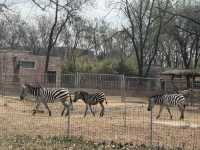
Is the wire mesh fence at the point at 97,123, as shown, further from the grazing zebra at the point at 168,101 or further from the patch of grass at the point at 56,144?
the grazing zebra at the point at 168,101

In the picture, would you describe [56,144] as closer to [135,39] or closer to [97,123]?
[97,123]

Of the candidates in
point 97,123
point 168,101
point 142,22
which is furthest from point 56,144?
point 142,22

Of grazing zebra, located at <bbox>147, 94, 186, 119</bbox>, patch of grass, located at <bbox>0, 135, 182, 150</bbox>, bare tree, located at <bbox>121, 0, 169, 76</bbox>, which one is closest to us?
patch of grass, located at <bbox>0, 135, 182, 150</bbox>

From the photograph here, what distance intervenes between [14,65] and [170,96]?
113 ft

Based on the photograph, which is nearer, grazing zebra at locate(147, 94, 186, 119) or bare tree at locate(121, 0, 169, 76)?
grazing zebra at locate(147, 94, 186, 119)

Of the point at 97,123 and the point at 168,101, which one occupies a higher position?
the point at 168,101

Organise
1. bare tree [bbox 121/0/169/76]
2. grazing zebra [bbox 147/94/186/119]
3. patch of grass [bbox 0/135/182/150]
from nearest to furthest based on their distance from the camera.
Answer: patch of grass [bbox 0/135/182/150] < grazing zebra [bbox 147/94/186/119] < bare tree [bbox 121/0/169/76]

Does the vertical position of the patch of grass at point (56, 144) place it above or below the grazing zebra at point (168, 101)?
below

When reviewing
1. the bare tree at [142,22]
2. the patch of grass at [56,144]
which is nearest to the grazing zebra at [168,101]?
the patch of grass at [56,144]

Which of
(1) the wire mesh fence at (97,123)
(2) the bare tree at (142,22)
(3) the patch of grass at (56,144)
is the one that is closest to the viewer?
(3) the patch of grass at (56,144)

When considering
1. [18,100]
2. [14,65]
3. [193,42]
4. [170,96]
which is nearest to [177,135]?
[170,96]

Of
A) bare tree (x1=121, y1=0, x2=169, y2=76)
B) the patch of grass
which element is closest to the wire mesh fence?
the patch of grass

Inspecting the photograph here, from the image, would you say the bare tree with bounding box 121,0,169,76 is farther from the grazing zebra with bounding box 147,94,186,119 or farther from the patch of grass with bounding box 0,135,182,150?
the patch of grass with bounding box 0,135,182,150

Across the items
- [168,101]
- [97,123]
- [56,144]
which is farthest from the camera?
[168,101]
